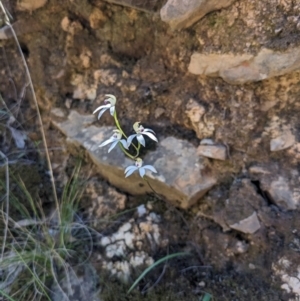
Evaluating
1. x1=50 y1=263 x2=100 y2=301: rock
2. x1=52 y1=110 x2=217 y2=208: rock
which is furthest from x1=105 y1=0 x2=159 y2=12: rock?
x1=50 y1=263 x2=100 y2=301: rock

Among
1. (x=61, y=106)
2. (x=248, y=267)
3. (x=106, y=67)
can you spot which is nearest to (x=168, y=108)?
(x=106, y=67)

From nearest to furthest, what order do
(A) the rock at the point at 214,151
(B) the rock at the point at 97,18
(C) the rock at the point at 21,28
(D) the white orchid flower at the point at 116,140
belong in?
1. (D) the white orchid flower at the point at 116,140
2. (A) the rock at the point at 214,151
3. (B) the rock at the point at 97,18
4. (C) the rock at the point at 21,28

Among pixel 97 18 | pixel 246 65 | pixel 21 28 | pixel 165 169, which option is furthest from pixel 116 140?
pixel 21 28

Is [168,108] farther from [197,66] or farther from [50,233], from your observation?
[50,233]

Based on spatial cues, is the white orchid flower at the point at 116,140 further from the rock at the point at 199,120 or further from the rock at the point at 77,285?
the rock at the point at 77,285

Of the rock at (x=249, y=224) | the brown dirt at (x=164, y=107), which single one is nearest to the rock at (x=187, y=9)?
Answer: the brown dirt at (x=164, y=107)
